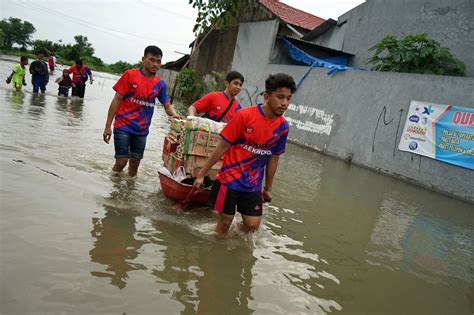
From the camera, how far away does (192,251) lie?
3.74 meters

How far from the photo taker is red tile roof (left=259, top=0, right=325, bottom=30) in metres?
20.2

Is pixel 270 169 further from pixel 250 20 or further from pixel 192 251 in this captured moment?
pixel 250 20

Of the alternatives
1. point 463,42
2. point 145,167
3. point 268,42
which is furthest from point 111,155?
point 268,42

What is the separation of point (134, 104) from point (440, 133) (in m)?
7.98

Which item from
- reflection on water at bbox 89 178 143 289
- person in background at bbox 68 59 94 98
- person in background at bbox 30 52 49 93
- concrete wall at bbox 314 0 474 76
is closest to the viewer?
reflection on water at bbox 89 178 143 289

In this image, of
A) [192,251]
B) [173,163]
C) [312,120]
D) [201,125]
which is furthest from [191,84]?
[192,251]

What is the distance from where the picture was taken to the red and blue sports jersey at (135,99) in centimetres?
514

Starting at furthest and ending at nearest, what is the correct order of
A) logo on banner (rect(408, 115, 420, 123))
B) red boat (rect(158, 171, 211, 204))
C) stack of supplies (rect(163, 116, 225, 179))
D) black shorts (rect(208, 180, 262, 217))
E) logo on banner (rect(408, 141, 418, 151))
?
logo on banner (rect(408, 115, 420, 123)) < logo on banner (rect(408, 141, 418, 151)) < stack of supplies (rect(163, 116, 225, 179)) < red boat (rect(158, 171, 211, 204)) < black shorts (rect(208, 180, 262, 217))

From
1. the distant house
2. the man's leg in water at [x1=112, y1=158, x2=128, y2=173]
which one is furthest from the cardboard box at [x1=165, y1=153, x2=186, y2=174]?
the distant house

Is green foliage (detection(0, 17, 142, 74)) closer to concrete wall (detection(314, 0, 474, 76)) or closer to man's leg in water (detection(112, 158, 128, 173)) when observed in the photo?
concrete wall (detection(314, 0, 474, 76))

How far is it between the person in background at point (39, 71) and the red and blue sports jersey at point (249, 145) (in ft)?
40.7

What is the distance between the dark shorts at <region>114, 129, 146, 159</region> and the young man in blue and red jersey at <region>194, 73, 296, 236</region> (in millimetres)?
1908

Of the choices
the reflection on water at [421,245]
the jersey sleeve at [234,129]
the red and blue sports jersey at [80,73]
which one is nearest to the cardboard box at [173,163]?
the jersey sleeve at [234,129]

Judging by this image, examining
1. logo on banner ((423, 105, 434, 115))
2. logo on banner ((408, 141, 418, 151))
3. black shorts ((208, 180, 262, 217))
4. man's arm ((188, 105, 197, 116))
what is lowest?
black shorts ((208, 180, 262, 217))
